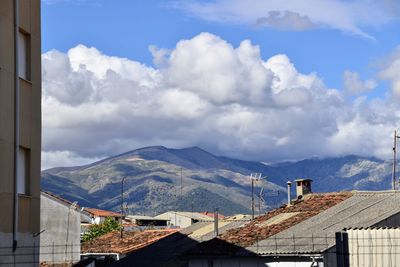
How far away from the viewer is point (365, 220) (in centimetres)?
3709

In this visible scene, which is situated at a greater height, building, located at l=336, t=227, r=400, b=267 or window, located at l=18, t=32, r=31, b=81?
window, located at l=18, t=32, r=31, b=81

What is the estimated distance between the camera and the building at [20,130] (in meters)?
21.3

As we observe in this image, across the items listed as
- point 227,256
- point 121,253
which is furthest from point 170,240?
point 227,256

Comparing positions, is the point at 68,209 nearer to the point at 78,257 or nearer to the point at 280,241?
the point at 78,257

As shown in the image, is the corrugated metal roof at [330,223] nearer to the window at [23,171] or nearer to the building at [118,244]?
the window at [23,171]

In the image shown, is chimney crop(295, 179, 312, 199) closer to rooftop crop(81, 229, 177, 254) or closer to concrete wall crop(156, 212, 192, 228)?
rooftop crop(81, 229, 177, 254)

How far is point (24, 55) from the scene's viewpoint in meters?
22.9

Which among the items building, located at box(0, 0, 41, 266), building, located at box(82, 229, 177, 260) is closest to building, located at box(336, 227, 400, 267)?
building, located at box(0, 0, 41, 266)

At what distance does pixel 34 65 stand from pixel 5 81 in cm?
182

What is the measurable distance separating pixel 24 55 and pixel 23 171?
2.75 metres

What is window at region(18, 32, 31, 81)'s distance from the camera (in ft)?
74.2

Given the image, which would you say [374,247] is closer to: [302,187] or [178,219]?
[302,187]

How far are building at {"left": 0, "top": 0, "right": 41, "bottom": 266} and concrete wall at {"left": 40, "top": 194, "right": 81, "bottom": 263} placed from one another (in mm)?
26282

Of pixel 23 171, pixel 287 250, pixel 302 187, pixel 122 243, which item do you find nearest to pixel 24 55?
pixel 23 171
